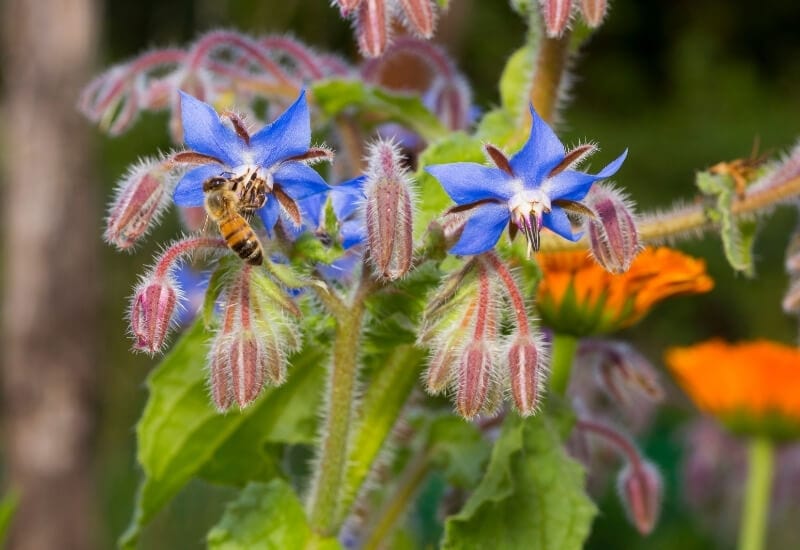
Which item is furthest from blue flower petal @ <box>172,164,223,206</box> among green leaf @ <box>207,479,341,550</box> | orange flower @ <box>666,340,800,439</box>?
orange flower @ <box>666,340,800,439</box>

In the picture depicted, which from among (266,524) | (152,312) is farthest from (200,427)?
(152,312)

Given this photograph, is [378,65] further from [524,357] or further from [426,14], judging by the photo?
[524,357]

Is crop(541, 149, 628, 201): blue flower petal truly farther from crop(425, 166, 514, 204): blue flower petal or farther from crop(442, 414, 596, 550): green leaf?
crop(442, 414, 596, 550): green leaf

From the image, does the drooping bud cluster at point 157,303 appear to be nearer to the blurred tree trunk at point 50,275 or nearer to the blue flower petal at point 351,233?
the blue flower petal at point 351,233

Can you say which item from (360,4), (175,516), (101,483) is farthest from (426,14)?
(101,483)

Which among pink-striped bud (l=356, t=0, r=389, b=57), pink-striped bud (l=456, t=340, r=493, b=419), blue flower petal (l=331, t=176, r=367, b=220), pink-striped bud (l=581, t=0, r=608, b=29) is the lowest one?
pink-striped bud (l=456, t=340, r=493, b=419)

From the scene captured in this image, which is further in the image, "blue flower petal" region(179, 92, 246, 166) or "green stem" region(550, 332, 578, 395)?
"green stem" region(550, 332, 578, 395)

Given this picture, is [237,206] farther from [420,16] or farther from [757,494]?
[757,494]
